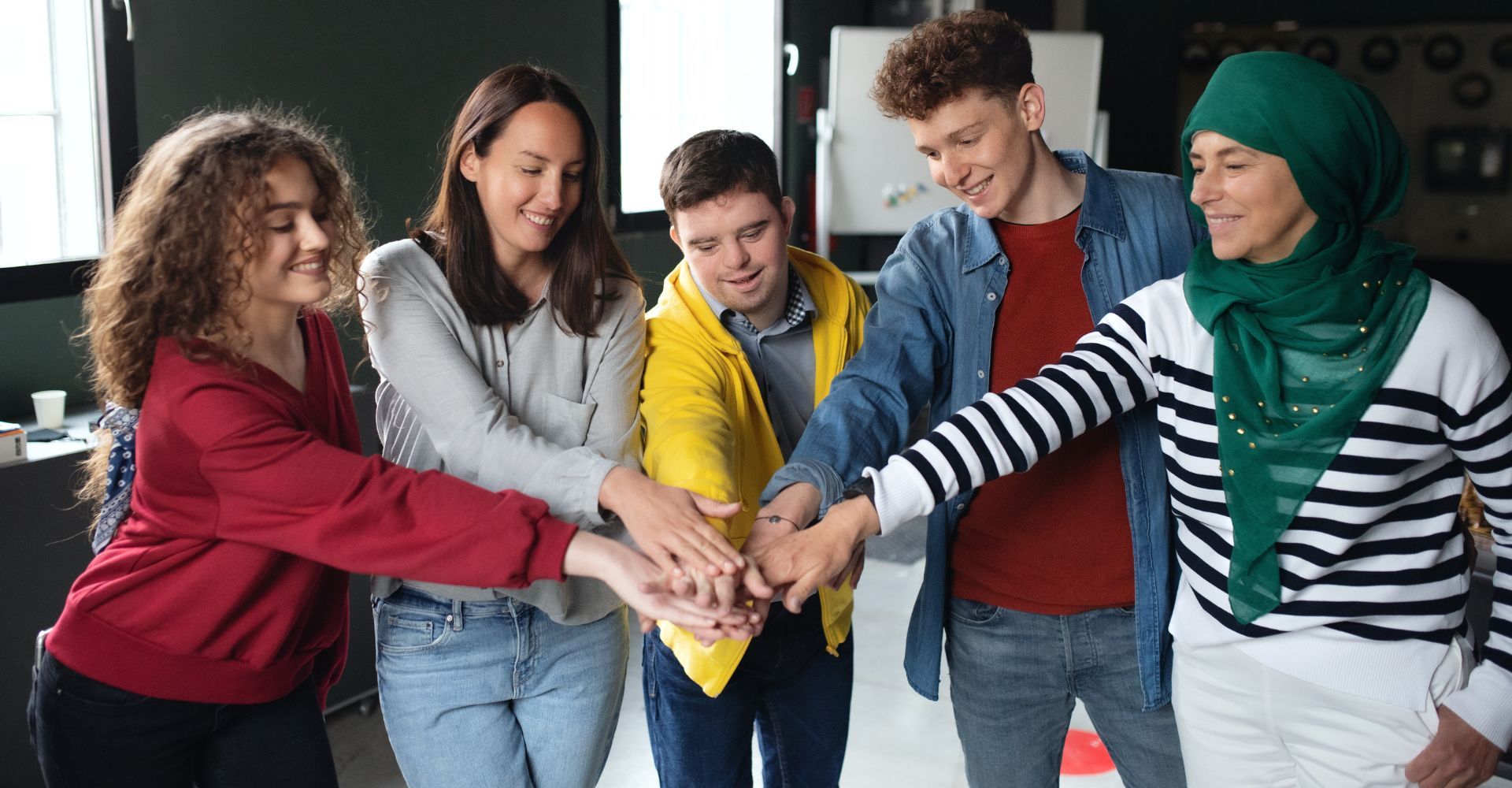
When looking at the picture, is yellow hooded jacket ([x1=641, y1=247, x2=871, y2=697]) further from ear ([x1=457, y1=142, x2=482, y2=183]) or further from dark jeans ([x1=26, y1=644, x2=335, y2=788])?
dark jeans ([x1=26, y1=644, x2=335, y2=788])

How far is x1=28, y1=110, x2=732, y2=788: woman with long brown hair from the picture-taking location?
1.38m

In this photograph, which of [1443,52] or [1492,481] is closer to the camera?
[1492,481]

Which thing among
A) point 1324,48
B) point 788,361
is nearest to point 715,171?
point 788,361

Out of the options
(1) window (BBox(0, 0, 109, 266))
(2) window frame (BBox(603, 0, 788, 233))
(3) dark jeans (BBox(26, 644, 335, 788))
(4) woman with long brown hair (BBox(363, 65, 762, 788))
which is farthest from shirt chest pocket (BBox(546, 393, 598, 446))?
(2) window frame (BBox(603, 0, 788, 233))

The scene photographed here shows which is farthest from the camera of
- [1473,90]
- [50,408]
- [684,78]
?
[1473,90]

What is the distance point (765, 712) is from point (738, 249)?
706 mm

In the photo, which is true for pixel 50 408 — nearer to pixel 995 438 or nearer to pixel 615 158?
pixel 995 438

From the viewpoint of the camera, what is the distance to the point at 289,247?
57.0 inches

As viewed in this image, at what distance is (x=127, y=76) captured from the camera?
2846 millimetres

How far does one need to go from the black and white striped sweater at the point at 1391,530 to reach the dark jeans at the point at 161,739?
1.10 meters

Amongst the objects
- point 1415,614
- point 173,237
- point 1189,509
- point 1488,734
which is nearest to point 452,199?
point 173,237

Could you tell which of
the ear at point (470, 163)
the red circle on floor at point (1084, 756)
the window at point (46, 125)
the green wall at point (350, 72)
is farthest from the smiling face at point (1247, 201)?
the window at point (46, 125)

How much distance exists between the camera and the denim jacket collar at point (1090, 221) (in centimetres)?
169

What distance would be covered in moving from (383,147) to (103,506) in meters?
2.26
